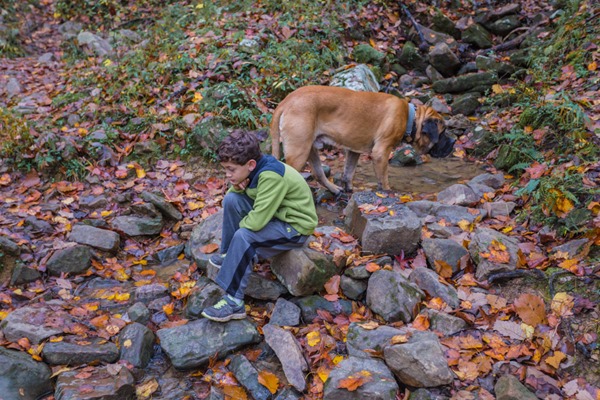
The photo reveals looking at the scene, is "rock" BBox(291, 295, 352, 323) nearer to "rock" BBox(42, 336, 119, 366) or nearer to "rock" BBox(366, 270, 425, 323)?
"rock" BBox(366, 270, 425, 323)

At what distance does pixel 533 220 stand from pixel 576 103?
2.85 meters

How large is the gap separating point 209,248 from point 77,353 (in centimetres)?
171

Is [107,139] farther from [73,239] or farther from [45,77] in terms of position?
[45,77]

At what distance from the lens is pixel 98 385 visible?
3.57 metres

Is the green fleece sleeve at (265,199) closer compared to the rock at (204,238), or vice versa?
the green fleece sleeve at (265,199)

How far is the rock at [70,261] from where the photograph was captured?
514 centimetres

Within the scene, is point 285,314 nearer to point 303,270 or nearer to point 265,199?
point 303,270

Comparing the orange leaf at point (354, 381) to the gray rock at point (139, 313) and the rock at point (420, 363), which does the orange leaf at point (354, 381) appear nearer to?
the rock at point (420, 363)

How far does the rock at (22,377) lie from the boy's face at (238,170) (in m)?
2.30

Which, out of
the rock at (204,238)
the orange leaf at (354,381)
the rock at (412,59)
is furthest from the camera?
the rock at (412,59)

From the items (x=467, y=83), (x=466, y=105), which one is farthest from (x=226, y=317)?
(x=467, y=83)

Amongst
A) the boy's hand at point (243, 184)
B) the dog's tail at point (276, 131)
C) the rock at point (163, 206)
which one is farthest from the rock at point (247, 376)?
the dog's tail at point (276, 131)

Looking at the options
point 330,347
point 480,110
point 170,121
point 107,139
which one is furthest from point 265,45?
point 330,347

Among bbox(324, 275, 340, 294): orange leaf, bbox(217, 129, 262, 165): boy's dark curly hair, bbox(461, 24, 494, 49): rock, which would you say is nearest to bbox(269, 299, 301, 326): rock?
bbox(324, 275, 340, 294): orange leaf
